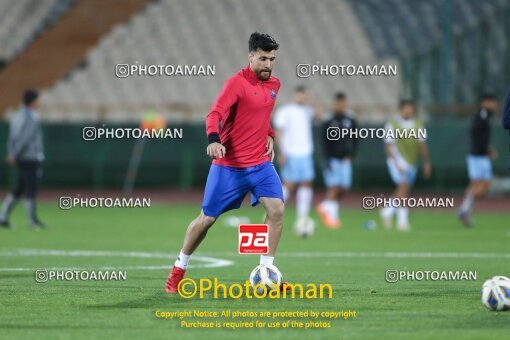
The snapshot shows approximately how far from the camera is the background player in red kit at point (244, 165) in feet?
33.1

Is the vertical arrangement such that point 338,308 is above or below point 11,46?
below

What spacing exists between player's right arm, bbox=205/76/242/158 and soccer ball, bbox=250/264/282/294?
1158 mm

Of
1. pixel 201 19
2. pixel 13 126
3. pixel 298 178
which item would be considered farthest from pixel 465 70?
pixel 13 126

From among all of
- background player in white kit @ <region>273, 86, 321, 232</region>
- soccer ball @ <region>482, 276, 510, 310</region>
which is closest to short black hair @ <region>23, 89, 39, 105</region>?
background player in white kit @ <region>273, 86, 321, 232</region>

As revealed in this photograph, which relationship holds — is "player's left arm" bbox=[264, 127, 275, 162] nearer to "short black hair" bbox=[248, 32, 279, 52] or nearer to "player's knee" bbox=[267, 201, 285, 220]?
"player's knee" bbox=[267, 201, 285, 220]

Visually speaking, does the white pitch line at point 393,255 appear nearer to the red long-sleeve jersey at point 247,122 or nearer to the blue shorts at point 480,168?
the red long-sleeve jersey at point 247,122

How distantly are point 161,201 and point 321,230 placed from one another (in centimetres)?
1119

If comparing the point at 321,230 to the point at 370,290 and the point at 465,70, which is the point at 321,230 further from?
the point at 465,70

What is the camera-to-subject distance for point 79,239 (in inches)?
710

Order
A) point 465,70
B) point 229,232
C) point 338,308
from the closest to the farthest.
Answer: point 338,308 < point 229,232 < point 465,70

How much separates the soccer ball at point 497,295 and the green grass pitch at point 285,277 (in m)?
0.09

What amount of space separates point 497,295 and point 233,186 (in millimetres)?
2768

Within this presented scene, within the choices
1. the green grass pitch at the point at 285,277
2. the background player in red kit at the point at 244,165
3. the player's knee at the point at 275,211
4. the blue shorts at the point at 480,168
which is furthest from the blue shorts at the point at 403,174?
the player's knee at the point at 275,211
